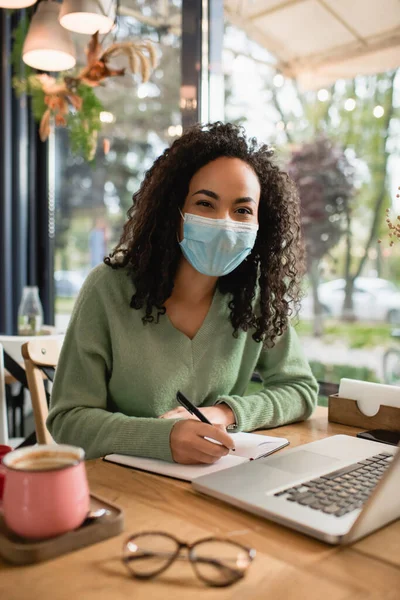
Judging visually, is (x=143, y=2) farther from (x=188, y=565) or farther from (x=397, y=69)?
(x=188, y=565)

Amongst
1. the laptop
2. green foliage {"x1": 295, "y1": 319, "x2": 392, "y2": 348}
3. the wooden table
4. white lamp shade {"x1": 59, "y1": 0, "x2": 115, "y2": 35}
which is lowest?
the wooden table

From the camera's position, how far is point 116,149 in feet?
10.00

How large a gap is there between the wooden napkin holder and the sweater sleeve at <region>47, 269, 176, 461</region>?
0.47m

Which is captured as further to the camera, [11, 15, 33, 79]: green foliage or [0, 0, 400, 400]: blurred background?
[11, 15, 33, 79]: green foliage

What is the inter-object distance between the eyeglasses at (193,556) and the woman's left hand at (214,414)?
1.70ft

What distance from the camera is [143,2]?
2.86 meters

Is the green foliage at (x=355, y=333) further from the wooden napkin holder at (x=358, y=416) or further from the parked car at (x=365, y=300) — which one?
the wooden napkin holder at (x=358, y=416)

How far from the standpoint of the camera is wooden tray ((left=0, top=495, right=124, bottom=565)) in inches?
26.8

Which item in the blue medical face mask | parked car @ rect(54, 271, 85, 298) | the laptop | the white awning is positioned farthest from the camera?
parked car @ rect(54, 271, 85, 298)

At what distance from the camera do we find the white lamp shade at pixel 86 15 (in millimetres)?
2209

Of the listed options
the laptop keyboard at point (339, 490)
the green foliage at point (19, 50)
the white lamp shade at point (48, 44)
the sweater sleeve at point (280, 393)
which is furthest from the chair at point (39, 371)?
the green foliage at point (19, 50)

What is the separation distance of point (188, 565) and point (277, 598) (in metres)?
0.11

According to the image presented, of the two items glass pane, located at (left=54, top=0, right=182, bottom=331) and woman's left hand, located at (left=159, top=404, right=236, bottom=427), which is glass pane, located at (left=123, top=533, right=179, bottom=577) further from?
glass pane, located at (left=54, top=0, right=182, bottom=331)

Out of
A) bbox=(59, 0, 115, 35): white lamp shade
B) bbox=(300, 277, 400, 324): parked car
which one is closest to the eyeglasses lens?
bbox=(300, 277, 400, 324): parked car
